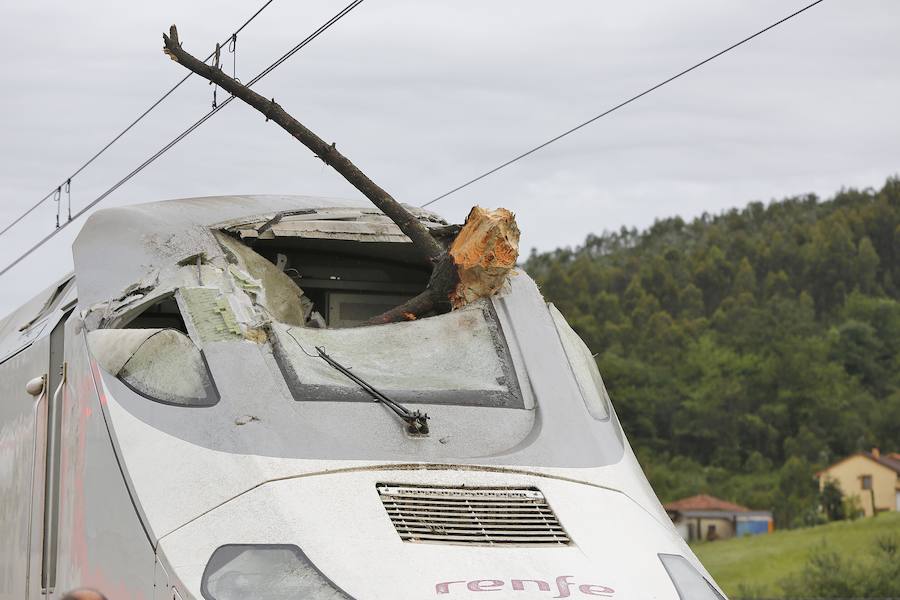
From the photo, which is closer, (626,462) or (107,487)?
(107,487)

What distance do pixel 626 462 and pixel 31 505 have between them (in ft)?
11.7

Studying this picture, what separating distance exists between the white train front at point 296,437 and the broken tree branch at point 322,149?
0.37m

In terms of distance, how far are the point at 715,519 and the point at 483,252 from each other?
77.5 metres

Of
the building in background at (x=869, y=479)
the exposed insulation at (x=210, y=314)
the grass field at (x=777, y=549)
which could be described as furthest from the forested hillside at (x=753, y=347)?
the exposed insulation at (x=210, y=314)

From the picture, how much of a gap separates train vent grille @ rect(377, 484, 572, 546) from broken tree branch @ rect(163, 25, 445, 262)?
2.17m

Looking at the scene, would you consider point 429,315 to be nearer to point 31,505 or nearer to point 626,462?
point 626,462

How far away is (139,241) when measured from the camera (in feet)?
28.7

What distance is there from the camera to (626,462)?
25.8 feet

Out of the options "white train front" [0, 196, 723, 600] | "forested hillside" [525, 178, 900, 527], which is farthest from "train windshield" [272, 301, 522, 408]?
"forested hillside" [525, 178, 900, 527]

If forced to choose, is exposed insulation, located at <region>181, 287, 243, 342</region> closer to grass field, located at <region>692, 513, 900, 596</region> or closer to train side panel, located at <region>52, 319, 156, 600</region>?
train side panel, located at <region>52, 319, 156, 600</region>

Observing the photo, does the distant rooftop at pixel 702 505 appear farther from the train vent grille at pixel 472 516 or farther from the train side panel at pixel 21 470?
the train vent grille at pixel 472 516

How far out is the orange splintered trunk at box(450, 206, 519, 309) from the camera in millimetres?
8500

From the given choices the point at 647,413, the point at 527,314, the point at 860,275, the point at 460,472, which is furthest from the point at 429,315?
the point at 860,275

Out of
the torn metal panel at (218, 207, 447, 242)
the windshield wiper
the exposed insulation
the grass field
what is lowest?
the grass field
